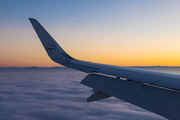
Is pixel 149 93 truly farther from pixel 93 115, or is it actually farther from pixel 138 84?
pixel 93 115

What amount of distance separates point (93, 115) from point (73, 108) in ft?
73.5

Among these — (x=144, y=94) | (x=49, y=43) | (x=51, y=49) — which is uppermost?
(x=49, y=43)

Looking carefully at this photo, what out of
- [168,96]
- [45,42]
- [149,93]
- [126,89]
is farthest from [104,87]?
[45,42]

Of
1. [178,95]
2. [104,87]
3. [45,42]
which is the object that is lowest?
[104,87]

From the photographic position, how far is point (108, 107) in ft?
351

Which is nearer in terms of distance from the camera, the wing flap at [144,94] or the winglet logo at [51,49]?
the wing flap at [144,94]

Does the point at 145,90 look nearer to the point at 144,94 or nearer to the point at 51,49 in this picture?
the point at 144,94

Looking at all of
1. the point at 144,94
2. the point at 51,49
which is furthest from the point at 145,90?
the point at 51,49

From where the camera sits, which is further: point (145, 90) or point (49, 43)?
point (49, 43)

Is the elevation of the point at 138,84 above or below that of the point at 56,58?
below

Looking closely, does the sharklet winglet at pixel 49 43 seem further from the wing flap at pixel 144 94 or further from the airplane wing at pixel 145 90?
the wing flap at pixel 144 94

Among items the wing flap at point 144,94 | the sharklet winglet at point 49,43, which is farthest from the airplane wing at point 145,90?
the sharklet winglet at point 49,43

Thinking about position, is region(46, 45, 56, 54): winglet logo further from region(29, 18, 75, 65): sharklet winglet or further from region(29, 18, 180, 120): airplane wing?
region(29, 18, 180, 120): airplane wing

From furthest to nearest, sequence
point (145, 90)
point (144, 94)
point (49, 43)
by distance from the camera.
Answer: point (49, 43) < point (145, 90) < point (144, 94)
